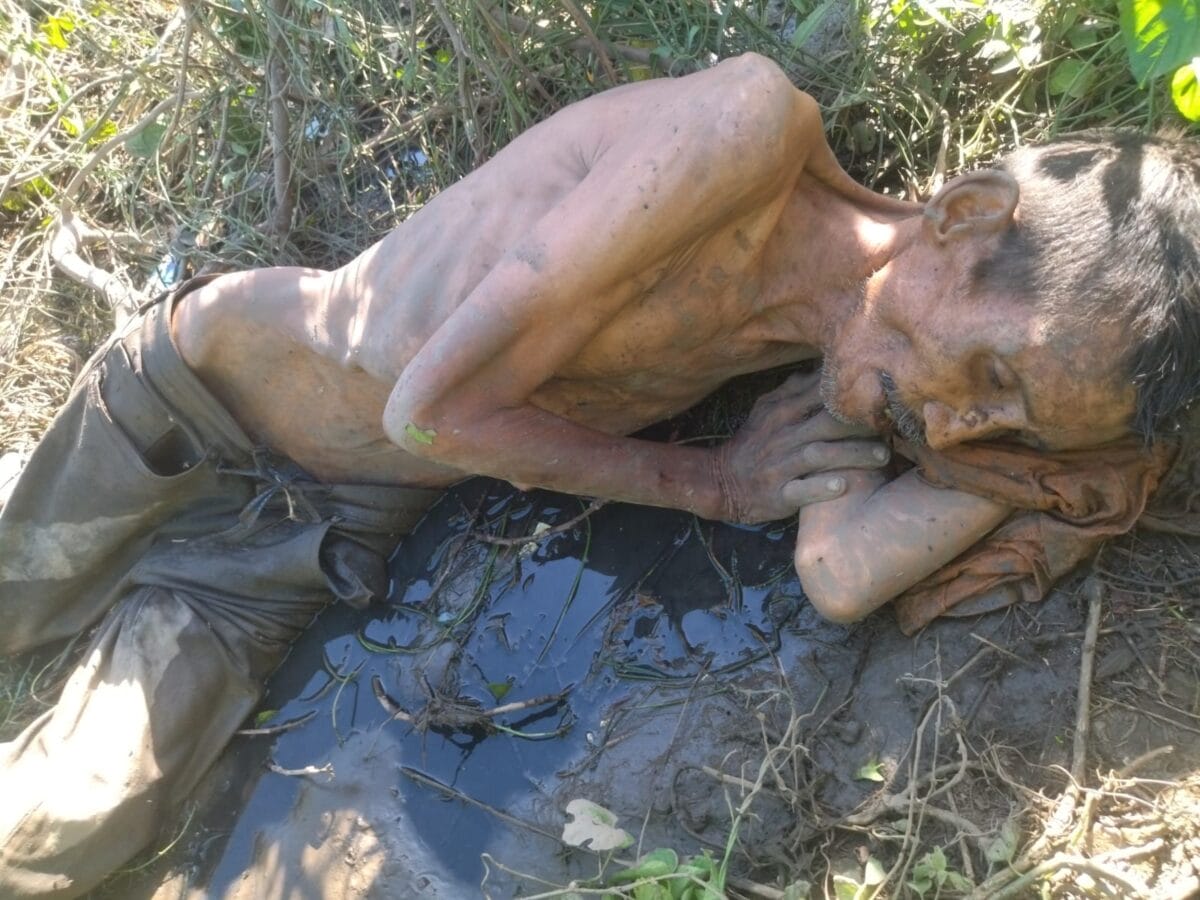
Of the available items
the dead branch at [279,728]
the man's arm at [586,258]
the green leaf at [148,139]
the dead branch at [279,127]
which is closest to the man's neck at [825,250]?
the man's arm at [586,258]

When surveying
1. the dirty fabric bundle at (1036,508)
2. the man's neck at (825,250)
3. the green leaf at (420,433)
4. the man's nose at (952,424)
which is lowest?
the dirty fabric bundle at (1036,508)

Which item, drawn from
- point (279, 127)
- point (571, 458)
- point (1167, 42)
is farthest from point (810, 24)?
point (279, 127)

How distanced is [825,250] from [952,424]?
47cm

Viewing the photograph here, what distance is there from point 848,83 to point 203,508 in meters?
2.12

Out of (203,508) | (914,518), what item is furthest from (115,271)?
(914,518)

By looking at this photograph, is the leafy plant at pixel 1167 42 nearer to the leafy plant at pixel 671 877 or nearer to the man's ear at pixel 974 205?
the man's ear at pixel 974 205

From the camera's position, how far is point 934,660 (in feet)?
7.52

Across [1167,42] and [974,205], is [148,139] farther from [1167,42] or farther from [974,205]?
[1167,42]

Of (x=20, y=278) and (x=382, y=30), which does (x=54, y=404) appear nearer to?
(x=20, y=278)

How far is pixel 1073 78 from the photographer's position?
2.46 meters

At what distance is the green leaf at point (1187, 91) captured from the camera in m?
2.04

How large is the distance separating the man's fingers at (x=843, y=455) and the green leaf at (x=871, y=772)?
0.67 m

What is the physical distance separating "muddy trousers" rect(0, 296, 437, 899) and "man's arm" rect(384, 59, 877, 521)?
2.50ft

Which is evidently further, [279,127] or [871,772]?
[279,127]
